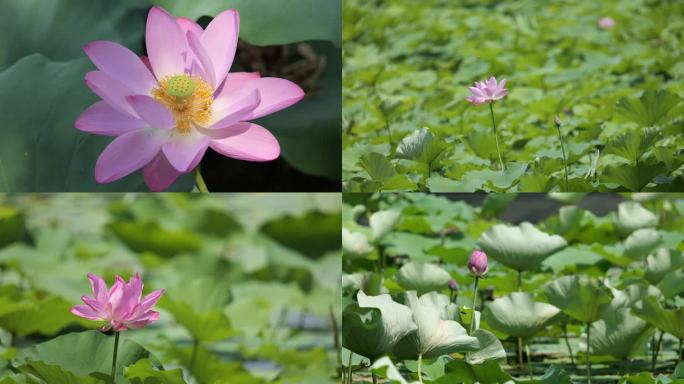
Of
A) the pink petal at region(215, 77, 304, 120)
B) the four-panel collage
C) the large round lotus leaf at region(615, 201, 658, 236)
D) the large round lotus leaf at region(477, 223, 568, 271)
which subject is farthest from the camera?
the large round lotus leaf at region(615, 201, 658, 236)

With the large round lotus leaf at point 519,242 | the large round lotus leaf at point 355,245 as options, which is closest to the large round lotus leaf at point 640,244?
the large round lotus leaf at point 519,242

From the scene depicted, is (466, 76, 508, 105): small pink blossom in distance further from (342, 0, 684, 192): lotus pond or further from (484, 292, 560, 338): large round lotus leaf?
(484, 292, 560, 338): large round lotus leaf

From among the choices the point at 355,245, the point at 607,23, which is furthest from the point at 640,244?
the point at 607,23

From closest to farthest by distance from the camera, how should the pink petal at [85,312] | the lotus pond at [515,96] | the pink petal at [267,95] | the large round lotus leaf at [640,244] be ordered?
the pink petal at [85,312]
the pink petal at [267,95]
the lotus pond at [515,96]
the large round lotus leaf at [640,244]

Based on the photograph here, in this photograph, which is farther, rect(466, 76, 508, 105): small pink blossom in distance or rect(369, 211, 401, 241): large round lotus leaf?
rect(369, 211, 401, 241): large round lotus leaf

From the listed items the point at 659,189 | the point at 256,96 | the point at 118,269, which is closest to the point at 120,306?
the point at 256,96

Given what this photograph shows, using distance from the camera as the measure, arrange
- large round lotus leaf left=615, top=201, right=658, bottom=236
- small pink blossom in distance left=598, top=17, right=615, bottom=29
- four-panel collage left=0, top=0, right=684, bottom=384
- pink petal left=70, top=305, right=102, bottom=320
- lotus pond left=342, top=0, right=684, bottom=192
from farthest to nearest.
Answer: small pink blossom in distance left=598, top=17, right=615, bottom=29, large round lotus leaf left=615, top=201, right=658, bottom=236, lotus pond left=342, top=0, right=684, bottom=192, four-panel collage left=0, top=0, right=684, bottom=384, pink petal left=70, top=305, right=102, bottom=320

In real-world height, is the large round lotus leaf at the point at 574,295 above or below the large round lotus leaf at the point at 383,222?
above

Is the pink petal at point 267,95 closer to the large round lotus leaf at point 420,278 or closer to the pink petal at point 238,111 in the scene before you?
the pink petal at point 238,111

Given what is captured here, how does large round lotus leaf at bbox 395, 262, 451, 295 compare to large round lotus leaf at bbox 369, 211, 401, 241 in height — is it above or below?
above

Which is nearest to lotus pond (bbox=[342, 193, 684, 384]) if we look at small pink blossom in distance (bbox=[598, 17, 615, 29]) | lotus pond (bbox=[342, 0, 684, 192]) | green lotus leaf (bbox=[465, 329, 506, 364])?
green lotus leaf (bbox=[465, 329, 506, 364])
